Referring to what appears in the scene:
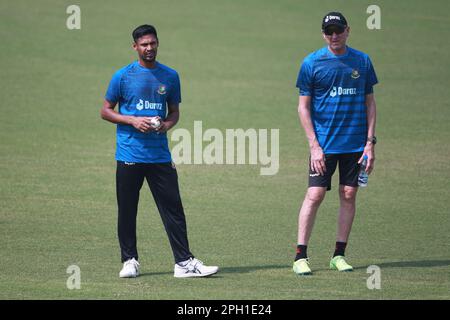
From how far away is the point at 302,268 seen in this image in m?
10.4

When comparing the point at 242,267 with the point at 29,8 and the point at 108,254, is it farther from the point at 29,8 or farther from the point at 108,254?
the point at 29,8

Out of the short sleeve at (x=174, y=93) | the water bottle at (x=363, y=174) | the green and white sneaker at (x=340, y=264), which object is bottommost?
the green and white sneaker at (x=340, y=264)

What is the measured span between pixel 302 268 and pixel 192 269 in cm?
109

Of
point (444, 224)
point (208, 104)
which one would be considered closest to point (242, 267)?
point (444, 224)

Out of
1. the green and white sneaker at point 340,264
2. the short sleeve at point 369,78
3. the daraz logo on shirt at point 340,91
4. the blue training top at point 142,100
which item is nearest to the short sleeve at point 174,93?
the blue training top at point 142,100

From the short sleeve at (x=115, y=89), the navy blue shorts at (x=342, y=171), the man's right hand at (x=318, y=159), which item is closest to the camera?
the short sleeve at (x=115, y=89)

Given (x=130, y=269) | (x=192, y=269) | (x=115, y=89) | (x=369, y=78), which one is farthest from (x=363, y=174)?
(x=115, y=89)

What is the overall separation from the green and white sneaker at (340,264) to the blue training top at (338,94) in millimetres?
1091

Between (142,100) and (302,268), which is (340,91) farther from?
(142,100)

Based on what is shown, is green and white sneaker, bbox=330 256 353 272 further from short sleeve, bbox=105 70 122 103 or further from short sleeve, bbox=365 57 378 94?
short sleeve, bbox=105 70 122 103

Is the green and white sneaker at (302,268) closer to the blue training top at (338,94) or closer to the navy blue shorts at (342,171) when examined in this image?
the navy blue shorts at (342,171)

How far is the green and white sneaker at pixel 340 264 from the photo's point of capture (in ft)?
34.8

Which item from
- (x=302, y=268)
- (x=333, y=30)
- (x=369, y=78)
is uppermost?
(x=333, y=30)

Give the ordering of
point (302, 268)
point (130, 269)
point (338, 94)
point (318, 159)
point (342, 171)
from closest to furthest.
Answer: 1. point (130, 269)
2. point (302, 268)
3. point (318, 159)
4. point (338, 94)
5. point (342, 171)
